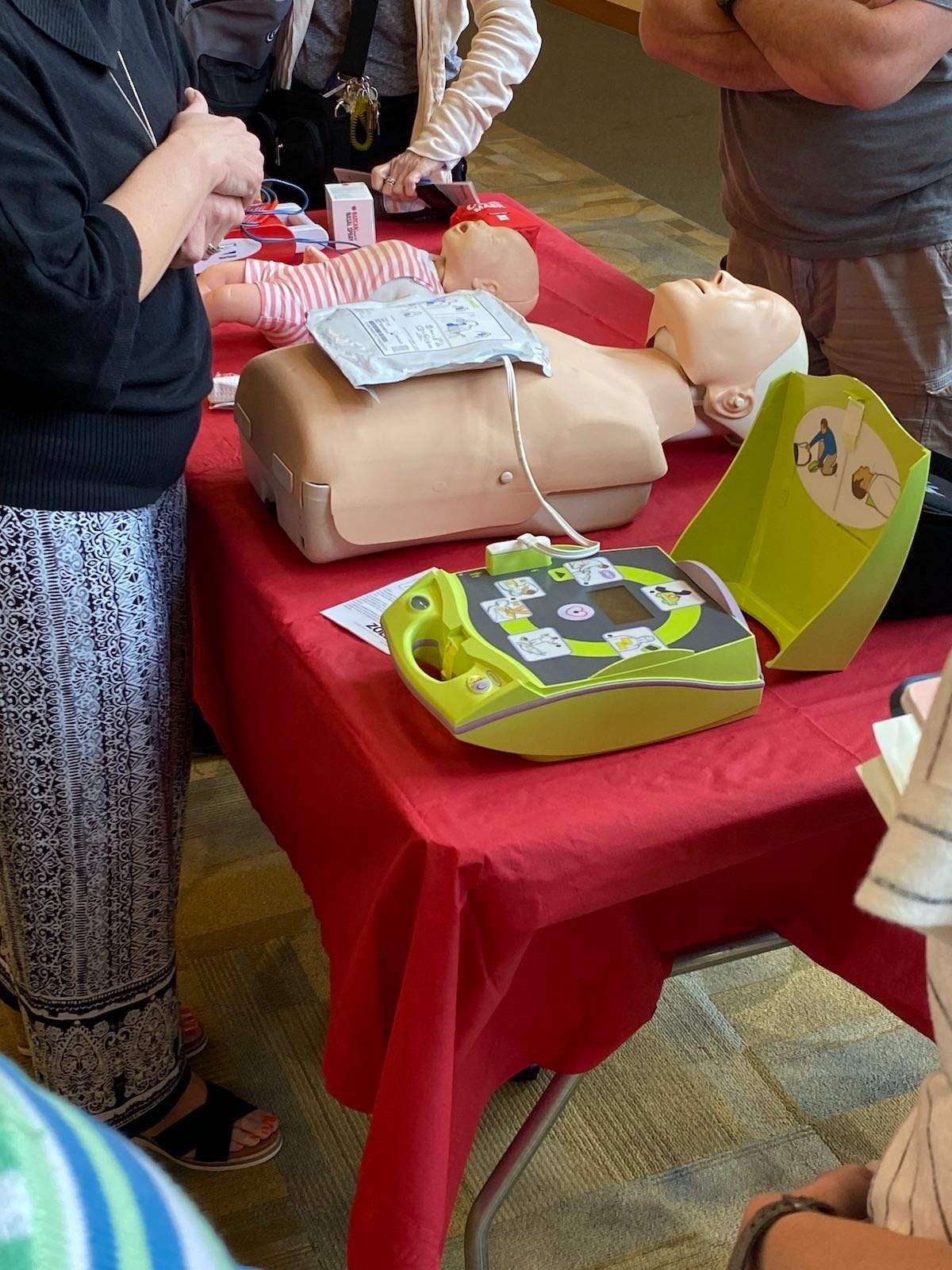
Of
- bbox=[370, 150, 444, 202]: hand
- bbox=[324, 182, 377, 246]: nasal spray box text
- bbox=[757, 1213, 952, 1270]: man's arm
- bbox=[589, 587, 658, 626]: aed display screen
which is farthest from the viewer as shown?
bbox=[370, 150, 444, 202]: hand

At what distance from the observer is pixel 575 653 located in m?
0.97

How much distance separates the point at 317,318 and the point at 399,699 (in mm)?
440

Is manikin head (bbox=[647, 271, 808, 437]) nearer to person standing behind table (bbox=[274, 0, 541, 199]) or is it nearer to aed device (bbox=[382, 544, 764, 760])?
aed device (bbox=[382, 544, 764, 760])

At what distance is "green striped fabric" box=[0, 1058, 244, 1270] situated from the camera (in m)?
0.33

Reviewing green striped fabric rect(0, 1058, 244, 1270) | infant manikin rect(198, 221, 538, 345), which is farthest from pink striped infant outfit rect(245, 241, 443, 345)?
green striped fabric rect(0, 1058, 244, 1270)

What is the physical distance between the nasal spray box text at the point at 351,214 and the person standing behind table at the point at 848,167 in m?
0.50

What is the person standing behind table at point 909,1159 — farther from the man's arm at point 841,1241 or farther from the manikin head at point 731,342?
the manikin head at point 731,342

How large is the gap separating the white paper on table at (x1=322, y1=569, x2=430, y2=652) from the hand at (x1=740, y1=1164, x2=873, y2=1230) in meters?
0.52

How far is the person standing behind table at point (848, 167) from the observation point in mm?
1530

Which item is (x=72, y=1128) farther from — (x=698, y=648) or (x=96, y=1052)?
(x=96, y=1052)

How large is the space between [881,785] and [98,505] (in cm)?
69

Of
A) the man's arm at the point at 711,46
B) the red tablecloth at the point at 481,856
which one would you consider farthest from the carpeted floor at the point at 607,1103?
the man's arm at the point at 711,46

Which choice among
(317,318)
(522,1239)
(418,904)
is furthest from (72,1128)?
(522,1239)

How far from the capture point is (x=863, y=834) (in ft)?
3.43
